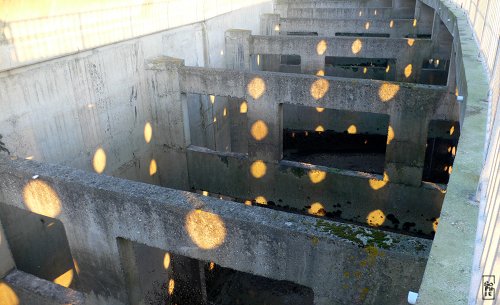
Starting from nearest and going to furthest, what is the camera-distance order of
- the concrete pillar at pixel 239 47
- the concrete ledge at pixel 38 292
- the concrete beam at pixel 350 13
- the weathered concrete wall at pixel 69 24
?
the concrete ledge at pixel 38 292
the weathered concrete wall at pixel 69 24
the concrete pillar at pixel 239 47
the concrete beam at pixel 350 13

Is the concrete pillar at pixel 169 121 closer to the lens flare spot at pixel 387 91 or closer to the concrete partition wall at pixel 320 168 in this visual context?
the concrete partition wall at pixel 320 168

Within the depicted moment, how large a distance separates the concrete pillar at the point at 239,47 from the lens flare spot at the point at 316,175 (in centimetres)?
493

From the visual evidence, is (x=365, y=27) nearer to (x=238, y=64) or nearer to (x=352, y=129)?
(x=352, y=129)

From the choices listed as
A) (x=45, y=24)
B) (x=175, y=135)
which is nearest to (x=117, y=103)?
(x=175, y=135)

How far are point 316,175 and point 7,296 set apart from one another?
537 centimetres

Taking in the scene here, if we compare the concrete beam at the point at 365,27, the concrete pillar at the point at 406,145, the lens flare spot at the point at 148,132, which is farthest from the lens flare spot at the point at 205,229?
the concrete beam at the point at 365,27

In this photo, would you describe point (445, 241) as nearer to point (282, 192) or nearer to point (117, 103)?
point (282, 192)

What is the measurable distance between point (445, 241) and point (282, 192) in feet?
21.2

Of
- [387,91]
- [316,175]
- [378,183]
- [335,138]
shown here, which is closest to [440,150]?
[335,138]

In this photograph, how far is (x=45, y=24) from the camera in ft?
21.0

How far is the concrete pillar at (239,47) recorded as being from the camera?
39.0 ft

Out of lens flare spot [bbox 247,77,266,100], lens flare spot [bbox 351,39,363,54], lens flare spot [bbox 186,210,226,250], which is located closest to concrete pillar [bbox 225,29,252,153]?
lens flare spot [bbox 351,39,363,54]

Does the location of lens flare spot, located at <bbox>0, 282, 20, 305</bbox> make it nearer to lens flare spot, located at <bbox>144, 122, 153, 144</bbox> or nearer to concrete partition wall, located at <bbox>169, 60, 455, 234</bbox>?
lens flare spot, located at <bbox>144, 122, 153, 144</bbox>

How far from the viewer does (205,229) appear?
4312 mm
